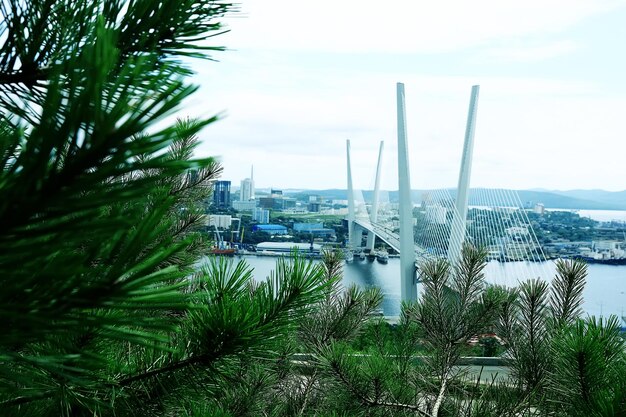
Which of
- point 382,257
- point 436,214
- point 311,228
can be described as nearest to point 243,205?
point 311,228

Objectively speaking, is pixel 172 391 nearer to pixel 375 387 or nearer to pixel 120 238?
pixel 120 238

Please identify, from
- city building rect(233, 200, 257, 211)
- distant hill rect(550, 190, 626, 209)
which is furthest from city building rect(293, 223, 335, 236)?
distant hill rect(550, 190, 626, 209)

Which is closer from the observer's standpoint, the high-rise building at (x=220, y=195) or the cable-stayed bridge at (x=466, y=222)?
the high-rise building at (x=220, y=195)

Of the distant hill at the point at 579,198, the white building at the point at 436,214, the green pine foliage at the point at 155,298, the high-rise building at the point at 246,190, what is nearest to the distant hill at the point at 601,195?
the distant hill at the point at 579,198

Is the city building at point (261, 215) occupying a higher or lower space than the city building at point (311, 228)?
higher

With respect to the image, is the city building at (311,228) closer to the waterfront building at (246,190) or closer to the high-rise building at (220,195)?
the waterfront building at (246,190)

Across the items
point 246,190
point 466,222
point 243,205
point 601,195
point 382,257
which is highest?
point 601,195

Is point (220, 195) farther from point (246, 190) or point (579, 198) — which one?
point (579, 198)
